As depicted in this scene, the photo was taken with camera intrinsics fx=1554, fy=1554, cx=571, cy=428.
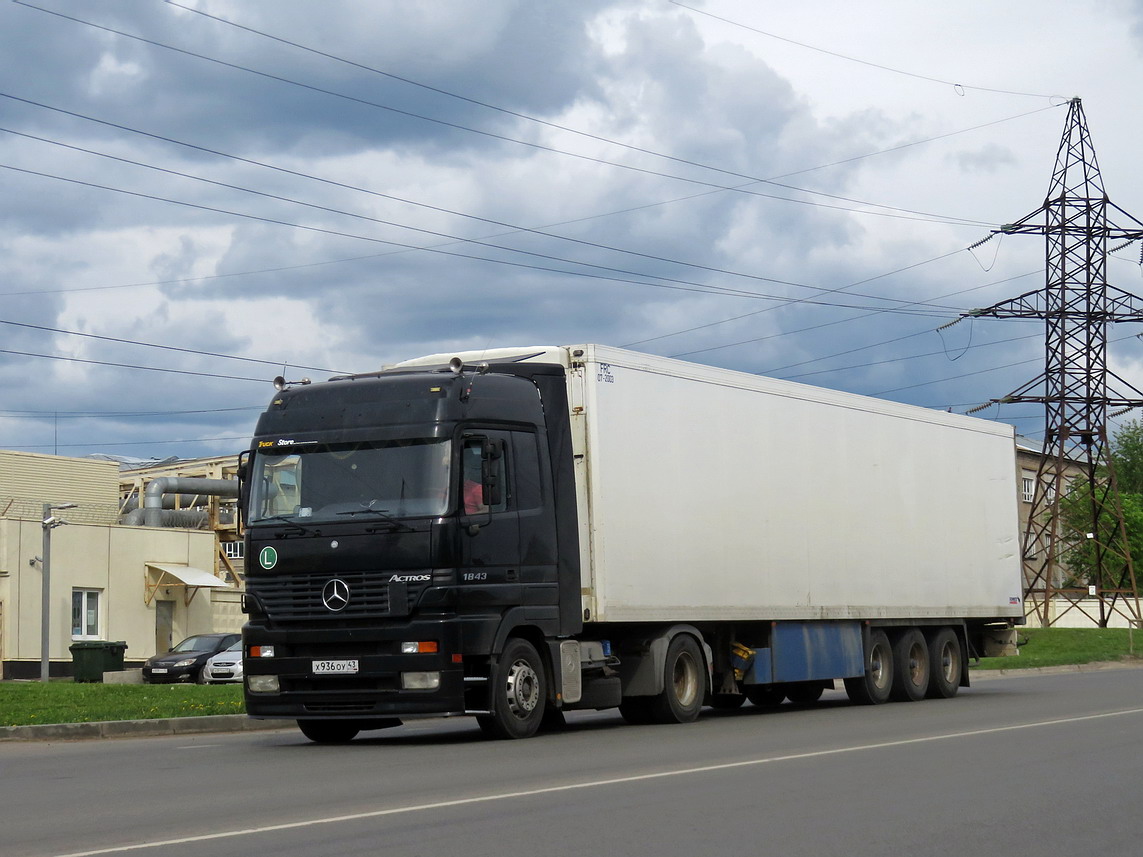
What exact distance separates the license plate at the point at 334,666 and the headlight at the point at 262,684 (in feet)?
1.59

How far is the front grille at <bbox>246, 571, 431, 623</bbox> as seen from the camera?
46.7 ft

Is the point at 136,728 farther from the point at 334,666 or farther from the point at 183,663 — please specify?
the point at 183,663

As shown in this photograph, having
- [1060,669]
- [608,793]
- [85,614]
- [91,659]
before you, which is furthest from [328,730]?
[85,614]

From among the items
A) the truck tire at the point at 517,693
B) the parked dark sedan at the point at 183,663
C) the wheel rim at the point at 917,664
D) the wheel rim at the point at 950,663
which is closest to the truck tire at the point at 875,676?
the wheel rim at the point at 917,664

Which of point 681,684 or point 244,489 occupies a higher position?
point 244,489

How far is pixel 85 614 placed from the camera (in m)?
42.9

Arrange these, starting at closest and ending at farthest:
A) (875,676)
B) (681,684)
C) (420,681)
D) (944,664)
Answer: (420,681) → (681,684) → (875,676) → (944,664)

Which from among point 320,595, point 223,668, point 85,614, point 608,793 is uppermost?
point 85,614

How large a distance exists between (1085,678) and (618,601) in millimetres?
16431

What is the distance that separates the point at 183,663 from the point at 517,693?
22.0 m

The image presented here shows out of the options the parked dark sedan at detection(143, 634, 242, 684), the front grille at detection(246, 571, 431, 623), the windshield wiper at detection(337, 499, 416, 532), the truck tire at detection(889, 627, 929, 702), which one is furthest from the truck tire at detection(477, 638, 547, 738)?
the parked dark sedan at detection(143, 634, 242, 684)

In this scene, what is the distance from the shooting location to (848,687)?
21297 mm

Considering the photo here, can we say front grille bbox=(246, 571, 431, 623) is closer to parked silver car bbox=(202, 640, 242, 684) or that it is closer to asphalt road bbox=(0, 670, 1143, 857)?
asphalt road bbox=(0, 670, 1143, 857)

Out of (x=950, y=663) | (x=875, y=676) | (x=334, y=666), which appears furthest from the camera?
(x=950, y=663)
